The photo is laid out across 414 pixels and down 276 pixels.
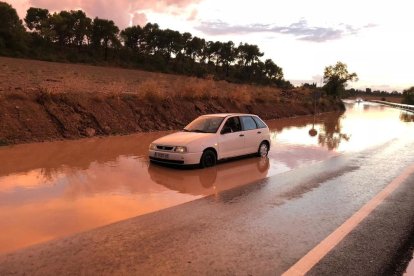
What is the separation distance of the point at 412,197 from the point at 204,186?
174 inches

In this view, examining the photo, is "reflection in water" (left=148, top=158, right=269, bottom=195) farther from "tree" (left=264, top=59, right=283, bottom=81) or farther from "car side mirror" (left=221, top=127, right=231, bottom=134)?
"tree" (left=264, top=59, right=283, bottom=81)

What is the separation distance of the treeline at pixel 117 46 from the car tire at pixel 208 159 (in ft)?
142

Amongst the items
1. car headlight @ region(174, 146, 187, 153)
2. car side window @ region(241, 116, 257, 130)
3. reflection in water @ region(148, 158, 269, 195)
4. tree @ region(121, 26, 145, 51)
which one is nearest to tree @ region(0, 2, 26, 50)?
tree @ region(121, 26, 145, 51)

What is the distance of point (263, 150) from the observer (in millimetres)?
13281

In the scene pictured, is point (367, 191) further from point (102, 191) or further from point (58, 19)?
point (58, 19)

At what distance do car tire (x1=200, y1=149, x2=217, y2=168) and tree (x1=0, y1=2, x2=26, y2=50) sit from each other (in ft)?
201

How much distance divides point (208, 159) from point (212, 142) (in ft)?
1.63

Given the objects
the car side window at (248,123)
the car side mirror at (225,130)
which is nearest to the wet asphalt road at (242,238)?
the car side mirror at (225,130)

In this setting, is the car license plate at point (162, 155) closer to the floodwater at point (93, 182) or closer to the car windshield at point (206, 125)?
the floodwater at point (93, 182)

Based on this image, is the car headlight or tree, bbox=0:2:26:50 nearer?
the car headlight

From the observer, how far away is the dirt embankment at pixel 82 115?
14422 mm

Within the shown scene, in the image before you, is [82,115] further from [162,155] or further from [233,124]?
[233,124]

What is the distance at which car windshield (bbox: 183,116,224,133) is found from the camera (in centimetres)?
1173

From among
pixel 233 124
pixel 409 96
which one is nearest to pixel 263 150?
pixel 233 124
